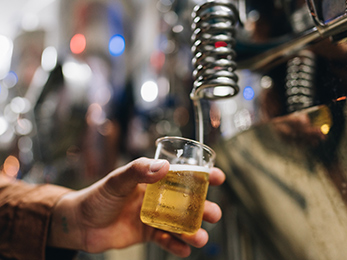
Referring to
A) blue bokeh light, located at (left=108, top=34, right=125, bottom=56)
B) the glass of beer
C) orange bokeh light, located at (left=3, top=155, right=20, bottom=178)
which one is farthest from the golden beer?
orange bokeh light, located at (left=3, top=155, right=20, bottom=178)

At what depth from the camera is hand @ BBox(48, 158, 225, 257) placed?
82 cm

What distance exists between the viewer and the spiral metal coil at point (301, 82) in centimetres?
73

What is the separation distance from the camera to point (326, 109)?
652 millimetres

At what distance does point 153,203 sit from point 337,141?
476 mm

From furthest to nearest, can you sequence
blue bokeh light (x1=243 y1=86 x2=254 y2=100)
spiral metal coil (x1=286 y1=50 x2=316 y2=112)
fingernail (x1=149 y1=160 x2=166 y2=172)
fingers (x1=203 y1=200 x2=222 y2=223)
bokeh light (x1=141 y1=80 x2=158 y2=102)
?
1. bokeh light (x1=141 y1=80 x2=158 y2=102)
2. blue bokeh light (x1=243 y1=86 x2=254 y2=100)
3. fingers (x1=203 y1=200 x2=222 y2=223)
4. spiral metal coil (x1=286 y1=50 x2=316 y2=112)
5. fingernail (x1=149 y1=160 x2=166 y2=172)

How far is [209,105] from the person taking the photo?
1.04 metres

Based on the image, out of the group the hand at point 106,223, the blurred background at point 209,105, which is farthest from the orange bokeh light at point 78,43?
the hand at point 106,223

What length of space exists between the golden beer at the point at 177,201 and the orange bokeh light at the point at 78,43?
2.14 meters

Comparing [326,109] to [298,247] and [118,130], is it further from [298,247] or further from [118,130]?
[118,130]

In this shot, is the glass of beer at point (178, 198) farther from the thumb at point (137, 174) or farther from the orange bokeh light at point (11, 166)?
the orange bokeh light at point (11, 166)

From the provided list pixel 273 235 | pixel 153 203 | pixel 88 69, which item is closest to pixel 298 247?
pixel 273 235

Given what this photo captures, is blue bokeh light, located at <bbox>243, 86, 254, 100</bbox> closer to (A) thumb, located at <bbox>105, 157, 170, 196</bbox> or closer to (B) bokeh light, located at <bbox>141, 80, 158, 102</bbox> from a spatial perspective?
(A) thumb, located at <bbox>105, 157, 170, 196</bbox>

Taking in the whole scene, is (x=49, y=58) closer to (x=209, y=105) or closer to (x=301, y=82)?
(x=209, y=105)

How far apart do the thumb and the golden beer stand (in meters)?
0.04
